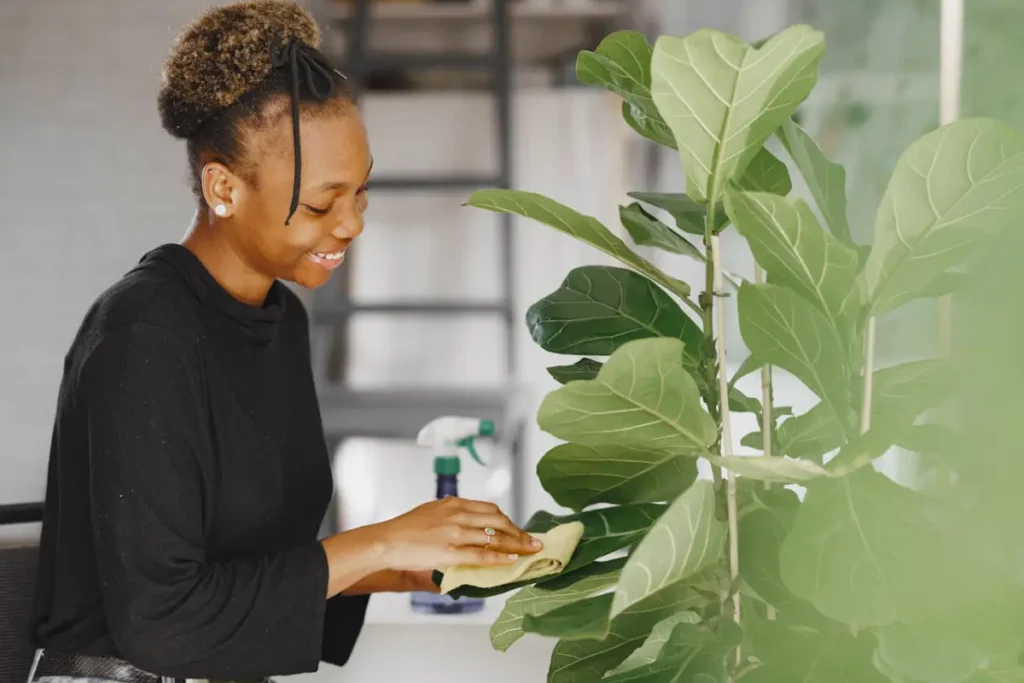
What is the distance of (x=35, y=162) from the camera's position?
1.63m

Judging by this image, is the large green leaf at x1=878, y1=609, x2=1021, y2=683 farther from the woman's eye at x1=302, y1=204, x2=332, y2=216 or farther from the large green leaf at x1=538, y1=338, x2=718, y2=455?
the woman's eye at x1=302, y1=204, x2=332, y2=216

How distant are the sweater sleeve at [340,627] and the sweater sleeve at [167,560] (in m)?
0.29

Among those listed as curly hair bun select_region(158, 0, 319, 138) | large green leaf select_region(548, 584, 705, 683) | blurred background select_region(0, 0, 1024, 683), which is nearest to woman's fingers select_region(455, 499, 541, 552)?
large green leaf select_region(548, 584, 705, 683)

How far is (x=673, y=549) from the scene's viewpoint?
0.53 metres

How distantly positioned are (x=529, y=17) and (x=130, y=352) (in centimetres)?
105

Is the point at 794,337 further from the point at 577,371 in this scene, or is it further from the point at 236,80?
the point at 236,80

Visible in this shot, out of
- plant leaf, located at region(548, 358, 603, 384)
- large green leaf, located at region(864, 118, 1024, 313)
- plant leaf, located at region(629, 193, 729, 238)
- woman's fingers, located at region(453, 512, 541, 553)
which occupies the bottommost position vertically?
woman's fingers, located at region(453, 512, 541, 553)

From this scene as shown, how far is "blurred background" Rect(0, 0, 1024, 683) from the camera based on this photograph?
5.35ft

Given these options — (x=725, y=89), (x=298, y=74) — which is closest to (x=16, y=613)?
(x=298, y=74)

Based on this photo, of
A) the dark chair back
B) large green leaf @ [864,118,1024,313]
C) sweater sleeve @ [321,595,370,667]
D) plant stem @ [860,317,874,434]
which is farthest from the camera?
sweater sleeve @ [321,595,370,667]

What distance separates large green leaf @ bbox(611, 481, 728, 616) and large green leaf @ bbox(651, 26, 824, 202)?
0.62 feet

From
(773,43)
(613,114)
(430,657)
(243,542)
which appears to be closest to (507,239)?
(613,114)

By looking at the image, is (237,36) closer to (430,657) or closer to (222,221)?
(222,221)

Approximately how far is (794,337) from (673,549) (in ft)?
0.48
